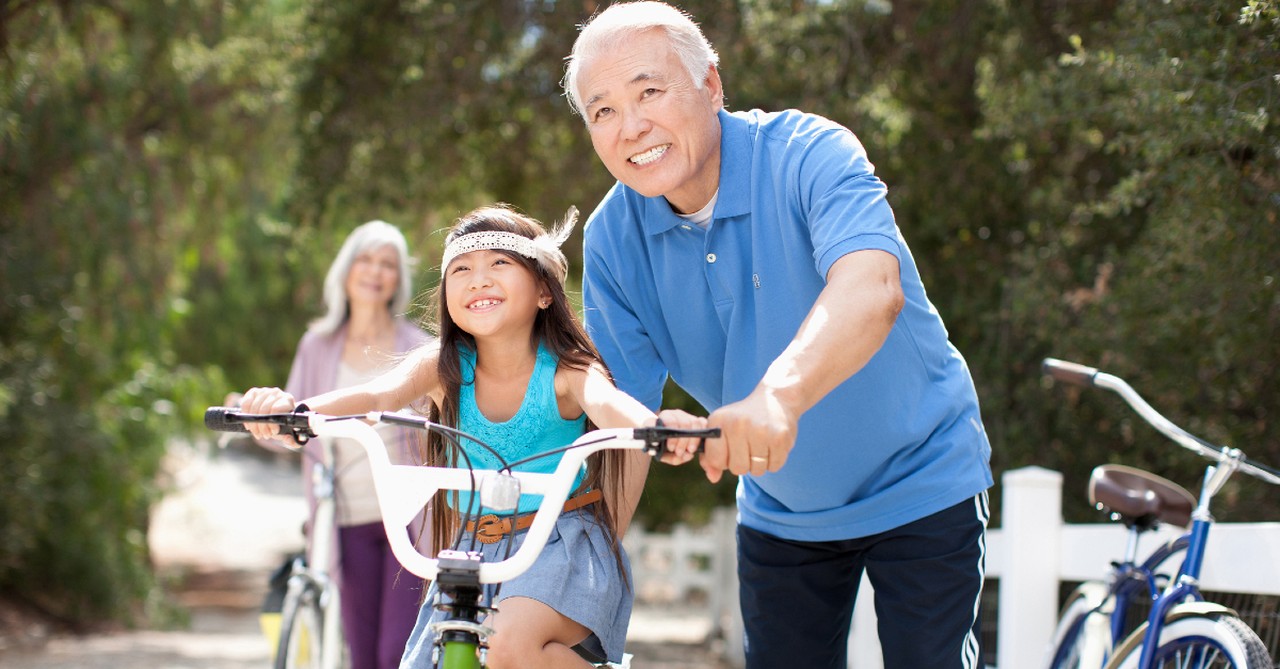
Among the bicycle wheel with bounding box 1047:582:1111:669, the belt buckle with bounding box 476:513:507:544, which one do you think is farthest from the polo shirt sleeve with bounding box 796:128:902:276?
the bicycle wheel with bounding box 1047:582:1111:669

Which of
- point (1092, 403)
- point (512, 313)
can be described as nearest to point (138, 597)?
point (1092, 403)

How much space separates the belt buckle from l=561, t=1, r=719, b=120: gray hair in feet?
3.04

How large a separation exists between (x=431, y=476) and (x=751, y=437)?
2.17 feet

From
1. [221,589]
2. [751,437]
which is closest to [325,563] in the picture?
[751,437]

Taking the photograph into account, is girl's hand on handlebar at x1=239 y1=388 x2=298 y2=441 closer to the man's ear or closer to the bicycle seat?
the man's ear

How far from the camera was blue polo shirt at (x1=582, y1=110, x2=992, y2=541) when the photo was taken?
2.80 m

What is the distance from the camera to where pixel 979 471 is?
2.89m

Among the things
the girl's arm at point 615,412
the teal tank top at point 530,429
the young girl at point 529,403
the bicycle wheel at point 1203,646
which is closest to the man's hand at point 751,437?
the girl's arm at point 615,412

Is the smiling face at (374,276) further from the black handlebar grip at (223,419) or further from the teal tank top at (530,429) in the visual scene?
the black handlebar grip at (223,419)

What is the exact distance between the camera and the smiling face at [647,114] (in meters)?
2.80

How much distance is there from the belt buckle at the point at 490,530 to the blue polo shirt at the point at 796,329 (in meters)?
0.51

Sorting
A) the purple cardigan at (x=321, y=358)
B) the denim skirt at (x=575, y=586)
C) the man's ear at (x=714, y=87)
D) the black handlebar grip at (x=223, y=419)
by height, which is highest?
the man's ear at (x=714, y=87)

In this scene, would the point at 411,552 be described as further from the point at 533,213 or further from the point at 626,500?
the point at 533,213

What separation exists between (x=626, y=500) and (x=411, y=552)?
0.74 m
